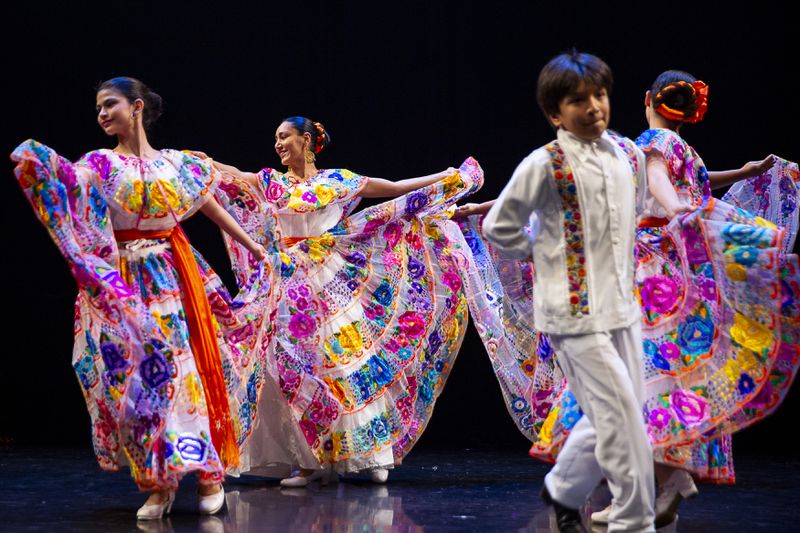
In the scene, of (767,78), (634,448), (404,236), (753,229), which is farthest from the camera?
(767,78)

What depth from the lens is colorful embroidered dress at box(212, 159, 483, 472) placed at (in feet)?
12.6

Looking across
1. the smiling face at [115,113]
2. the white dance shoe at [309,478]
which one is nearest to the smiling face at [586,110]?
the smiling face at [115,113]

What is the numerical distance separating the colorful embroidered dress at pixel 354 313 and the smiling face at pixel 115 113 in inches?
29.9

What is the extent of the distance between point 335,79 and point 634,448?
137 inches

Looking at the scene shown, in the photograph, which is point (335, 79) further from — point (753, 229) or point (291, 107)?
point (753, 229)

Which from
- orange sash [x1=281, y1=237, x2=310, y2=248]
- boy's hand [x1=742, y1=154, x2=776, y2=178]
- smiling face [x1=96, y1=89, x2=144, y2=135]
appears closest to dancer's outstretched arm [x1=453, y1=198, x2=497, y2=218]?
orange sash [x1=281, y1=237, x2=310, y2=248]

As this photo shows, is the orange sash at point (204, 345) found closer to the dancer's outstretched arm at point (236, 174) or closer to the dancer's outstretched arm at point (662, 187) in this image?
the dancer's outstretched arm at point (236, 174)

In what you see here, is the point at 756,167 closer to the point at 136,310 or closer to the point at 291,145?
the point at 291,145

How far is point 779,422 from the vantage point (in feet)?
16.5

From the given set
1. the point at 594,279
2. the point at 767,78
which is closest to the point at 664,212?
the point at 594,279

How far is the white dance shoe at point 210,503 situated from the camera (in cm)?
304

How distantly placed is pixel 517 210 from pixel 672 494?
93 cm

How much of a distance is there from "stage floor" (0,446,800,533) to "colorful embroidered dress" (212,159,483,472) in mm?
199

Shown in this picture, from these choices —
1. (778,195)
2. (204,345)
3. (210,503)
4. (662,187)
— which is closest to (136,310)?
(204,345)
